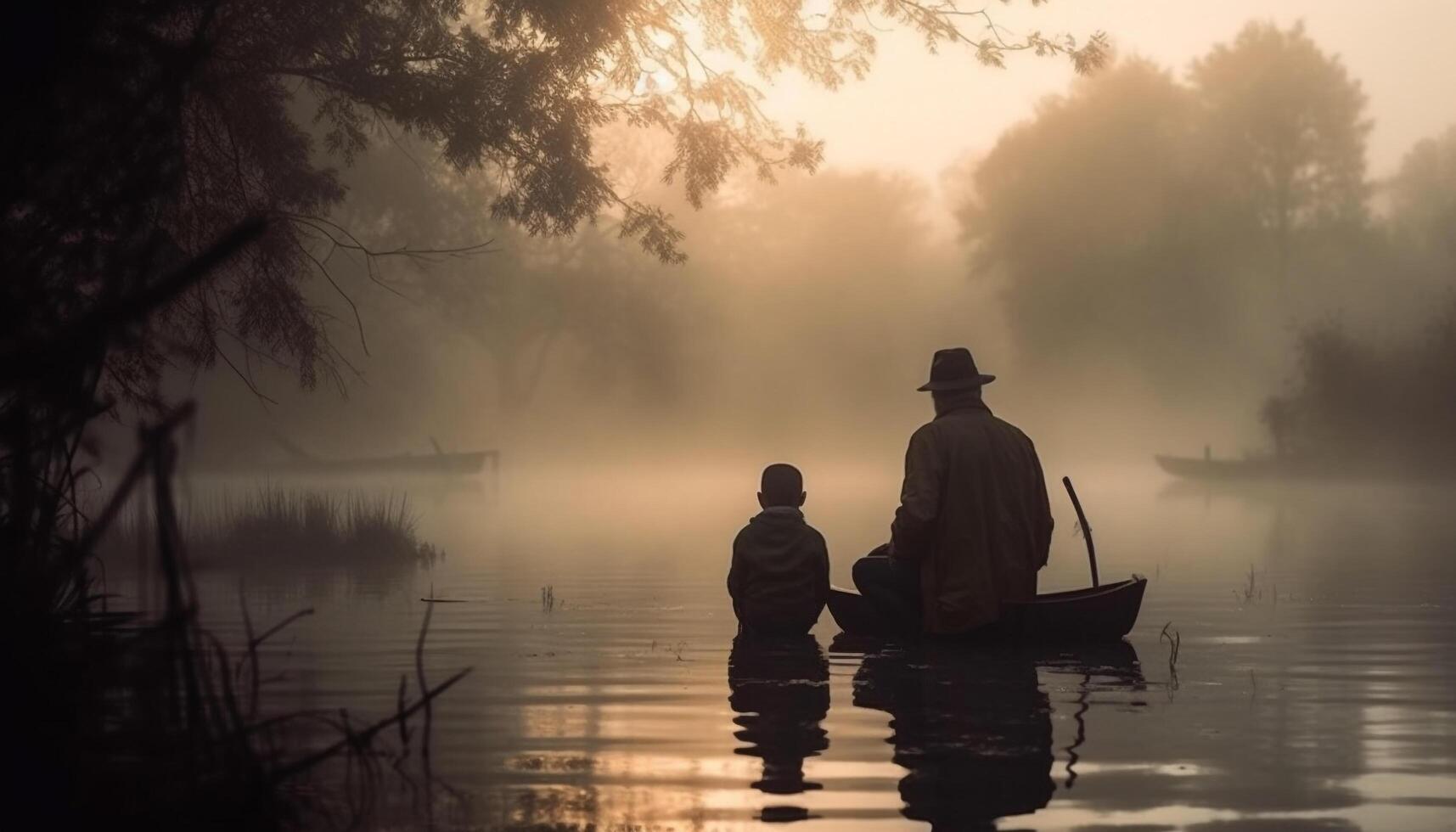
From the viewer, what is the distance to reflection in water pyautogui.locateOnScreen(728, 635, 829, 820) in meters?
7.21

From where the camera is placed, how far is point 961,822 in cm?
629

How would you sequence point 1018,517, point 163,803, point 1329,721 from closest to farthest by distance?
point 163,803
point 1329,721
point 1018,517

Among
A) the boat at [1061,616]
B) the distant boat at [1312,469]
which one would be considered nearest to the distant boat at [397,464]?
the distant boat at [1312,469]

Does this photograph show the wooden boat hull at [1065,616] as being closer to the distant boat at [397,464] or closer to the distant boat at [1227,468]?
the distant boat at [1227,468]

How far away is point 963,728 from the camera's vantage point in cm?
838

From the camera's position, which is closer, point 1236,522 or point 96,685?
point 96,685

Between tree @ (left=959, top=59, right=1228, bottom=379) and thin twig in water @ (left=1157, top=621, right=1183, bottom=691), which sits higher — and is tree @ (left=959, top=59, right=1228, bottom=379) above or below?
above

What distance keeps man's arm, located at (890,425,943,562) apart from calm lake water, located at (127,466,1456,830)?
2.55ft

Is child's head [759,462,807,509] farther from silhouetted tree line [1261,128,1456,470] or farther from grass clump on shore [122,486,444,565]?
silhouetted tree line [1261,128,1456,470]

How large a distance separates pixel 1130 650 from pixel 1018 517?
1547 millimetres

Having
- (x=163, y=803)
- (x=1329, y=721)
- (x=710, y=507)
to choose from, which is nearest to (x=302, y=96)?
(x=710, y=507)

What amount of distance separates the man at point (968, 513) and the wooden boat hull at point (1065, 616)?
0.45 ft

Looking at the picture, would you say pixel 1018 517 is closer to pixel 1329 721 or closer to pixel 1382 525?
pixel 1329 721

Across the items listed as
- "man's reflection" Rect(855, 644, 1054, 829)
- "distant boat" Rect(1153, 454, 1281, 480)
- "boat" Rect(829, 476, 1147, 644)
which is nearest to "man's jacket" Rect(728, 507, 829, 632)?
"boat" Rect(829, 476, 1147, 644)
